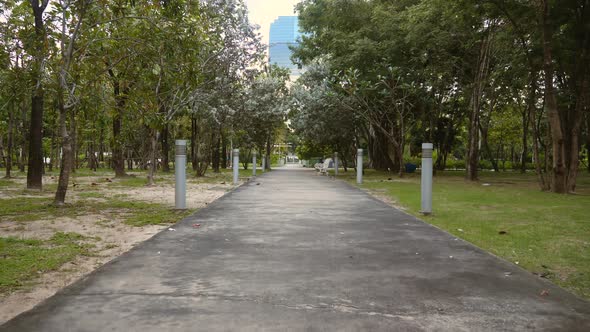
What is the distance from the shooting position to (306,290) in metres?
4.44

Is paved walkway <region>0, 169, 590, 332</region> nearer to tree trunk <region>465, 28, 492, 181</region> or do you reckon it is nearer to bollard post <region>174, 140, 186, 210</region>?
bollard post <region>174, 140, 186, 210</region>

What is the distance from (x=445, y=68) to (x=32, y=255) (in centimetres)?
2380

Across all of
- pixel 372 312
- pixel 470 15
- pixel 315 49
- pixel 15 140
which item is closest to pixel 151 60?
pixel 372 312

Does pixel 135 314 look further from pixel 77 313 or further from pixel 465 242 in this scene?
pixel 465 242

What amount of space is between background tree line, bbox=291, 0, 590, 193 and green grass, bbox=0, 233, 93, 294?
49.0 feet

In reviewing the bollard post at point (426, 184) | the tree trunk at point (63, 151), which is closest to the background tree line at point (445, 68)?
the bollard post at point (426, 184)

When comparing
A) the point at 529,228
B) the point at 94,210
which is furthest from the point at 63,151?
the point at 529,228

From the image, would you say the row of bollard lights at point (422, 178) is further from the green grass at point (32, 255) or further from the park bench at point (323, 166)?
the park bench at point (323, 166)

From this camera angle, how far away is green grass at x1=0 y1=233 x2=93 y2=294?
4.85m

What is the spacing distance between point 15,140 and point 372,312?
4516 centimetres

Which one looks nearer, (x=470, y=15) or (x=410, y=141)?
(x=470, y=15)

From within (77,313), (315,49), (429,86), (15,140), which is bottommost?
(77,313)

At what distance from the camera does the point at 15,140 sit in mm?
41844

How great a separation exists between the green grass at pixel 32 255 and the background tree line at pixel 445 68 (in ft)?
49.0
